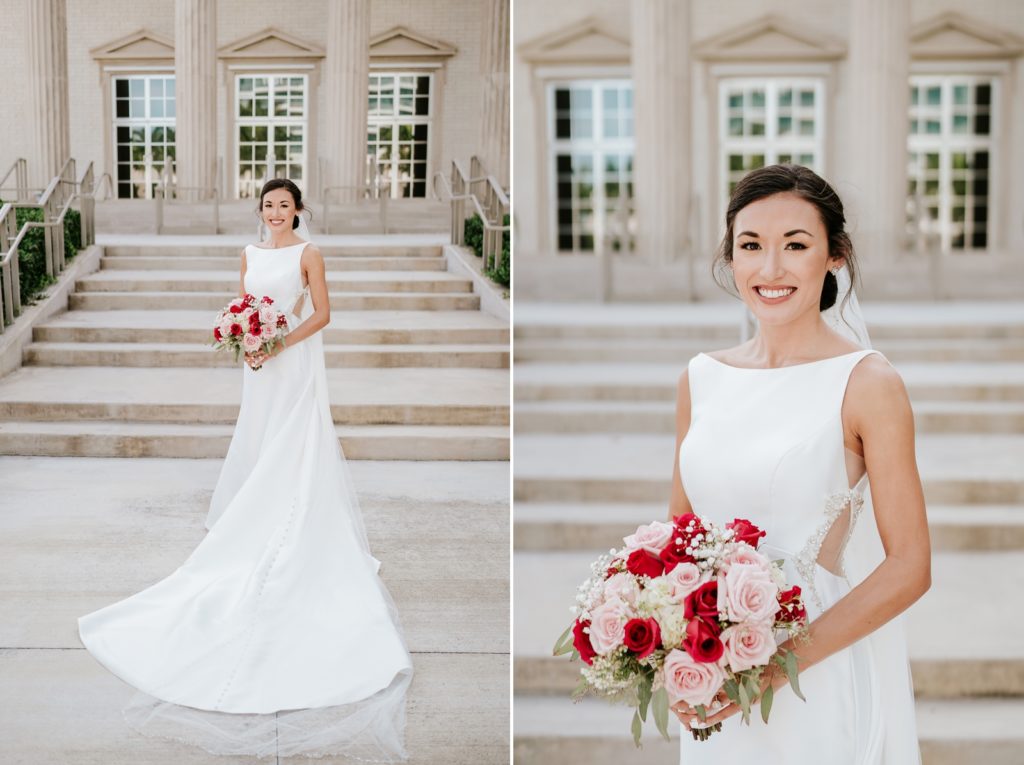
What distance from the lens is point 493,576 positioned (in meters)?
4.12

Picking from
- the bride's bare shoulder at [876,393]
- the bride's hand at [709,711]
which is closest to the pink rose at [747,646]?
the bride's hand at [709,711]

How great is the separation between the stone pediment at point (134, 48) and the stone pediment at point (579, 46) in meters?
11.8

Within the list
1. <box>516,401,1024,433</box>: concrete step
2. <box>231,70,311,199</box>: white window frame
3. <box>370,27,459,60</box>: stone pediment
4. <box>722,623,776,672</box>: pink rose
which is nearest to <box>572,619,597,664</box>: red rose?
<box>722,623,776,672</box>: pink rose

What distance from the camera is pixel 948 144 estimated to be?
16.5 metres

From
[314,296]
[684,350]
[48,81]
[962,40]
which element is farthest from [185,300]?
[962,40]

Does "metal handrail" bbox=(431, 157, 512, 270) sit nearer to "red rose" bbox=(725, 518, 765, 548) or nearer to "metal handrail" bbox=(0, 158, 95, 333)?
"metal handrail" bbox=(0, 158, 95, 333)

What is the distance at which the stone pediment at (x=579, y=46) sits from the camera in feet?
50.3

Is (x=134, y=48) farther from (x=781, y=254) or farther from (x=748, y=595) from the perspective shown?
(x=748, y=595)

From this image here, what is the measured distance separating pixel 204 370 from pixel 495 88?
141 inches

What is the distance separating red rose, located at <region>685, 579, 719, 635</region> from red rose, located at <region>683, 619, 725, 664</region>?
0.02 metres

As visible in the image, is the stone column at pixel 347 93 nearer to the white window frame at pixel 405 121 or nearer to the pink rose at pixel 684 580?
the white window frame at pixel 405 121

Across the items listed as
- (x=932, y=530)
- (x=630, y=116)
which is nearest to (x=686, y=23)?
(x=630, y=116)

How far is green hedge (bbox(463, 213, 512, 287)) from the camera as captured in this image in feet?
16.7

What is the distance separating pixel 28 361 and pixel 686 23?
939 cm
